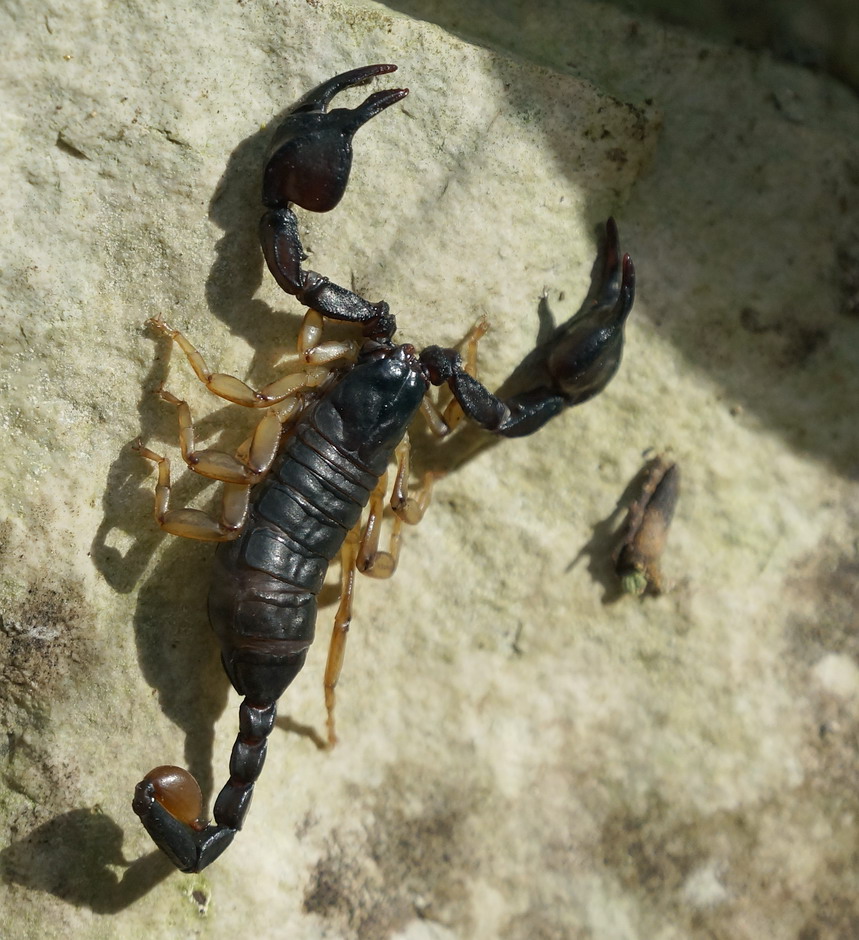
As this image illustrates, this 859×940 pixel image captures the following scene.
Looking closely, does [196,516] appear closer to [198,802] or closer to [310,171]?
[198,802]

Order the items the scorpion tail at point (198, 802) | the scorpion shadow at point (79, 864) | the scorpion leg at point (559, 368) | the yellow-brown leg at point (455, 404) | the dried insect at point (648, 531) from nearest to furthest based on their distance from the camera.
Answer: the scorpion tail at point (198, 802) → the scorpion shadow at point (79, 864) → the scorpion leg at point (559, 368) → the yellow-brown leg at point (455, 404) → the dried insect at point (648, 531)

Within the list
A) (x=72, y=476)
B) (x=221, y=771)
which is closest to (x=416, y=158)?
(x=72, y=476)

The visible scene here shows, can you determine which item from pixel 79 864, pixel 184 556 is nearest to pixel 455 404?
pixel 184 556

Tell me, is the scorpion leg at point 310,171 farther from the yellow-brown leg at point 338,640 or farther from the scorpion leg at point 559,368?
the yellow-brown leg at point 338,640

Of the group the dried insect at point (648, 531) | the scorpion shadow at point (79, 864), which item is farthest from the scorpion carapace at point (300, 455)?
the dried insect at point (648, 531)

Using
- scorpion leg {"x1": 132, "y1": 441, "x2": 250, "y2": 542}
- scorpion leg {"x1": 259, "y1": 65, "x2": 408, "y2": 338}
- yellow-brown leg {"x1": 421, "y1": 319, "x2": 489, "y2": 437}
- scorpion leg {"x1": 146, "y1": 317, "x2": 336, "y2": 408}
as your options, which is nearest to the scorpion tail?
scorpion leg {"x1": 132, "y1": 441, "x2": 250, "y2": 542}

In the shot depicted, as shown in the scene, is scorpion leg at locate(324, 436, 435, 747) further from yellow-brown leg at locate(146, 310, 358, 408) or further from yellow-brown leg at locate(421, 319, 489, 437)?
yellow-brown leg at locate(146, 310, 358, 408)
